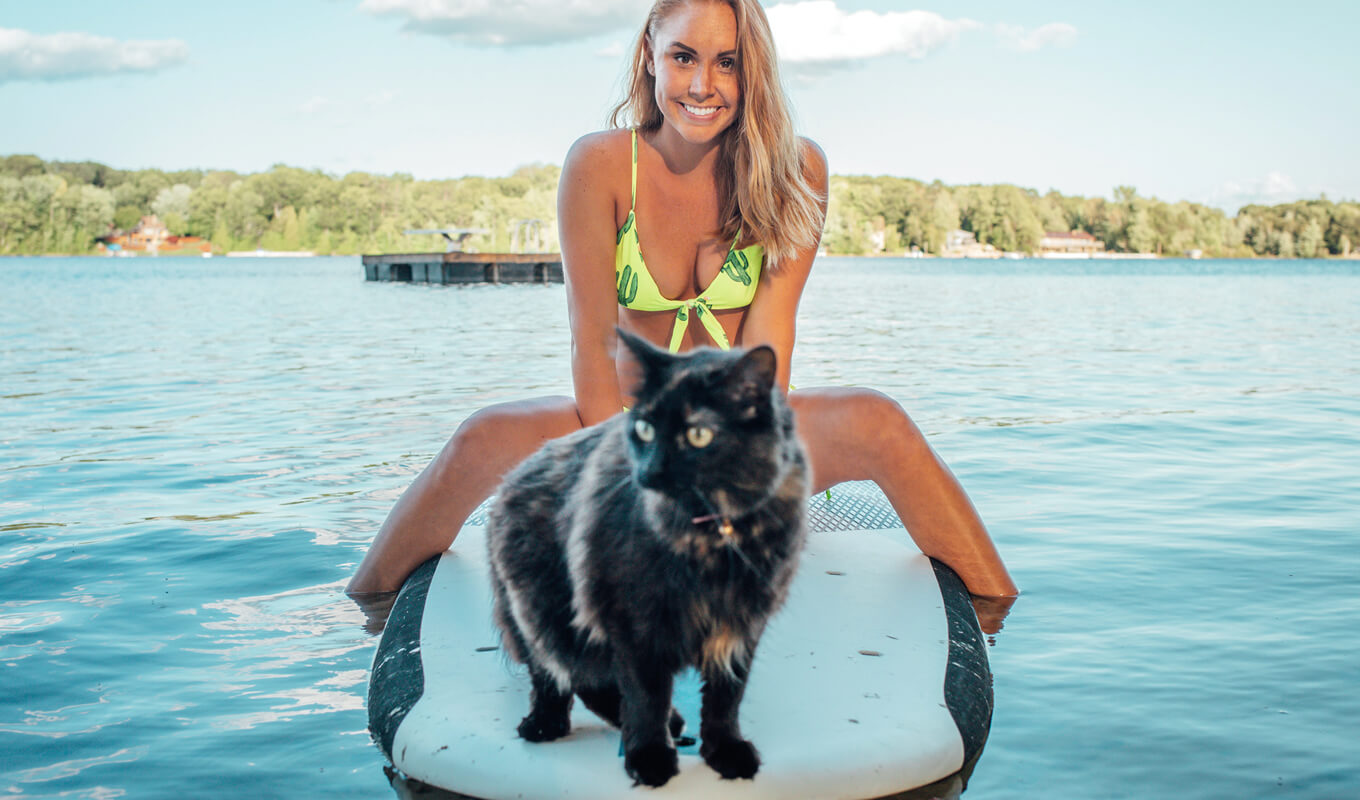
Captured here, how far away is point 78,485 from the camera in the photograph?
22.5 ft

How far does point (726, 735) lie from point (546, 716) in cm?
51

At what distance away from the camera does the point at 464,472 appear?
3693 mm

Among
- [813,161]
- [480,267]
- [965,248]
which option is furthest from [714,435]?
[965,248]

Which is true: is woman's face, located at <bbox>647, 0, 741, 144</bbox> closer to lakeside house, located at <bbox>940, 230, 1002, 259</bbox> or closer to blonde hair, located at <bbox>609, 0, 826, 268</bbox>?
blonde hair, located at <bbox>609, 0, 826, 268</bbox>

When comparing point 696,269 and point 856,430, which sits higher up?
point 696,269

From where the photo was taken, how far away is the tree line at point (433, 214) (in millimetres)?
109312

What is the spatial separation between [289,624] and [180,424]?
236 inches

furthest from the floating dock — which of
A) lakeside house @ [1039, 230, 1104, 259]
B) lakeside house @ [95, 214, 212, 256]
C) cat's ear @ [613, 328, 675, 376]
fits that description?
lakeside house @ [95, 214, 212, 256]

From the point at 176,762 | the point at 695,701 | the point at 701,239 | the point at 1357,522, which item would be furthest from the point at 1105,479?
the point at 176,762

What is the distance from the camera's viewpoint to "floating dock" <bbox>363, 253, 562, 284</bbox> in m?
46.2

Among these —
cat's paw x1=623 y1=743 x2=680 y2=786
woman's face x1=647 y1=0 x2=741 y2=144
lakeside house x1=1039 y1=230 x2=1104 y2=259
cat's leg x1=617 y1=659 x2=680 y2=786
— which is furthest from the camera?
lakeside house x1=1039 y1=230 x2=1104 y2=259

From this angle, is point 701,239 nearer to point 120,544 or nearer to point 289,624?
point 289,624

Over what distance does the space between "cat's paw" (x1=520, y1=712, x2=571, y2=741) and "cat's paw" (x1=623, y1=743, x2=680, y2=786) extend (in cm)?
32

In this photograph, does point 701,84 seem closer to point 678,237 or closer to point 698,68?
point 698,68
